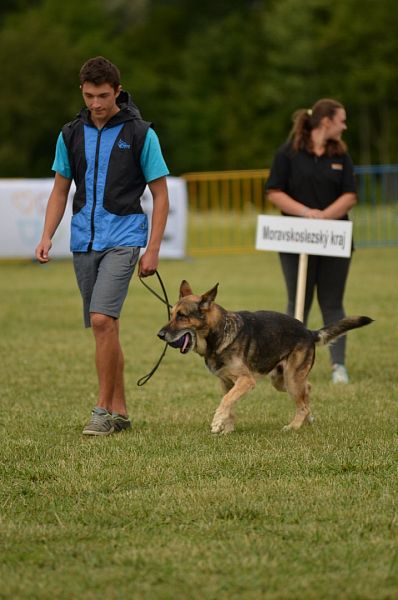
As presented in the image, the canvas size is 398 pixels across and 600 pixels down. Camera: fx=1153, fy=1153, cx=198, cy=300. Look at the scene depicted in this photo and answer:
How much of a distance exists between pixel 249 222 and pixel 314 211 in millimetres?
15617

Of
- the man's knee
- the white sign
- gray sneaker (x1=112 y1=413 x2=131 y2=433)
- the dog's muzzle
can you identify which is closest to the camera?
the dog's muzzle

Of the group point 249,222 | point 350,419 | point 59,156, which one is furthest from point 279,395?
point 249,222

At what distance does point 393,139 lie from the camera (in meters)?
54.0

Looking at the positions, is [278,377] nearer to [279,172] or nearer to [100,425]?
[100,425]

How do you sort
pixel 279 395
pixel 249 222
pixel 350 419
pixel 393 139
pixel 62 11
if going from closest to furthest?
pixel 350 419, pixel 279 395, pixel 249 222, pixel 393 139, pixel 62 11

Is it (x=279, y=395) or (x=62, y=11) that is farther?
(x=62, y=11)

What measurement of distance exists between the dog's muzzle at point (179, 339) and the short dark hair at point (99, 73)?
143cm

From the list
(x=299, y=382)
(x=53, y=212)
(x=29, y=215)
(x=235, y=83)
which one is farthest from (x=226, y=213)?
(x=235, y=83)

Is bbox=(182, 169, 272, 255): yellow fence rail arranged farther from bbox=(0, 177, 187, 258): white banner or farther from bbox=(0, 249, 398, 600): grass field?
bbox=(0, 249, 398, 600): grass field

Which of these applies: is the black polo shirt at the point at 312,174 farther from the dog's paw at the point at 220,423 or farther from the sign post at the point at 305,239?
the dog's paw at the point at 220,423

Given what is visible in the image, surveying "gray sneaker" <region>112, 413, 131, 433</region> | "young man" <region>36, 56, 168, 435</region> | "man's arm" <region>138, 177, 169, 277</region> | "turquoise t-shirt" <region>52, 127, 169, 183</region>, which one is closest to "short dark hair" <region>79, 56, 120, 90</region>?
"young man" <region>36, 56, 168, 435</region>

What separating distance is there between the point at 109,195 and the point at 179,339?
3.02 ft

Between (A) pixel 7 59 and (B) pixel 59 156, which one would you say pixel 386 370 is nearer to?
(B) pixel 59 156

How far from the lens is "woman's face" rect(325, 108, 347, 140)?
8703 mm
